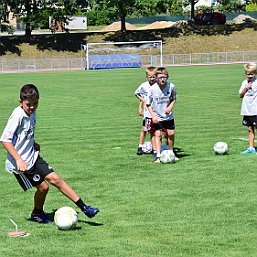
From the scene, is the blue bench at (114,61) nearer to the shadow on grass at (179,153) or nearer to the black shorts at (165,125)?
the shadow on grass at (179,153)

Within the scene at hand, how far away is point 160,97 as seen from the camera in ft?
41.9

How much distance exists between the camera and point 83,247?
23.3ft

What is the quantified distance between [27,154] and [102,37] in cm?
6453

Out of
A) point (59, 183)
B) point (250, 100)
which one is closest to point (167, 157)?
point (250, 100)

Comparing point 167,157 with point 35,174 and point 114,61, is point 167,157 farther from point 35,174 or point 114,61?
point 114,61

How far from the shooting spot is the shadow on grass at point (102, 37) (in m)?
69.6

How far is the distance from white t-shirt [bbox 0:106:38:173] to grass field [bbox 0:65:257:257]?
2.58ft

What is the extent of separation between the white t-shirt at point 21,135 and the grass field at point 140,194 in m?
0.79

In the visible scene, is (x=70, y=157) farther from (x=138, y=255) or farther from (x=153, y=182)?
(x=138, y=255)

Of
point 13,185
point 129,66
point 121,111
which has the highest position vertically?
point 13,185

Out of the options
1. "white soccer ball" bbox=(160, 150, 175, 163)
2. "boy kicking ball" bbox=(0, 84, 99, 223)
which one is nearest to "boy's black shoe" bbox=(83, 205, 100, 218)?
"boy kicking ball" bbox=(0, 84, 99, 223)

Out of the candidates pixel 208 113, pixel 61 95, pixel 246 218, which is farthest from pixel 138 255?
pixel 61 95

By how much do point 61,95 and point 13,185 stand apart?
19.6 m

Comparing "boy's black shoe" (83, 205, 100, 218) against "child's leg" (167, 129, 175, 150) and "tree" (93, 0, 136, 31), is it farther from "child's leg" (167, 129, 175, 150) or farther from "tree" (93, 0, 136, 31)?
"tree" (93, 0, 136, 31)
